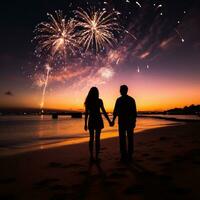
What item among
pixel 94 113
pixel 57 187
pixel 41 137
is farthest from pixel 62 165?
pixel 41 137

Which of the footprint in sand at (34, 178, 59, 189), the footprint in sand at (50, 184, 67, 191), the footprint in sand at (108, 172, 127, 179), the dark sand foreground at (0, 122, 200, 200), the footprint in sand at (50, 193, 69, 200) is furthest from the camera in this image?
the footprint in sand at (108, 172, 127, 179)

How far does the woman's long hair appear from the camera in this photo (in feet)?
26.5

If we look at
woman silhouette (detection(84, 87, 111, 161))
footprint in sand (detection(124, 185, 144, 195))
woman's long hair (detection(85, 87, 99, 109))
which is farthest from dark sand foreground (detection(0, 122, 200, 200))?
woman's long hair (detection(85, 87, 99, 109))

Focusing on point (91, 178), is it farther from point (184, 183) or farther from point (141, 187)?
point (184, 183)

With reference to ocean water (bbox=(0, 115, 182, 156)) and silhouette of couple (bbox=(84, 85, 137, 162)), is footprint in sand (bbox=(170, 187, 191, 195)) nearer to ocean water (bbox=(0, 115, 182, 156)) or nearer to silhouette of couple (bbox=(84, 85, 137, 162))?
silhouette of couple (bbox=(84, 85, 137, 162))

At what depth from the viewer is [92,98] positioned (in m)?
8.12

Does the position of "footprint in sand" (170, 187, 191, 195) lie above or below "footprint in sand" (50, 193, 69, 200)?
above

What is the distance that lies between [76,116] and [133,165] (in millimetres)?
135780

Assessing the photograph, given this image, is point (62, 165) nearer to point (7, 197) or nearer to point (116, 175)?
point (116, 175)

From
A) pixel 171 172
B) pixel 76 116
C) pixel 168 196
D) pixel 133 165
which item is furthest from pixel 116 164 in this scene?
pixel 76 116

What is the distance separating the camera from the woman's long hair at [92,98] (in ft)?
26.5

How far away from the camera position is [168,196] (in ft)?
13.7

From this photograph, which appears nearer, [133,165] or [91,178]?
[91,178]

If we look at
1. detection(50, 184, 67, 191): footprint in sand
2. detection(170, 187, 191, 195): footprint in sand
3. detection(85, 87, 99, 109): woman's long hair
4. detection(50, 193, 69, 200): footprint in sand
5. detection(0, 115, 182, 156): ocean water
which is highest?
detection(85, 87, 99, 109): woman's long hair
